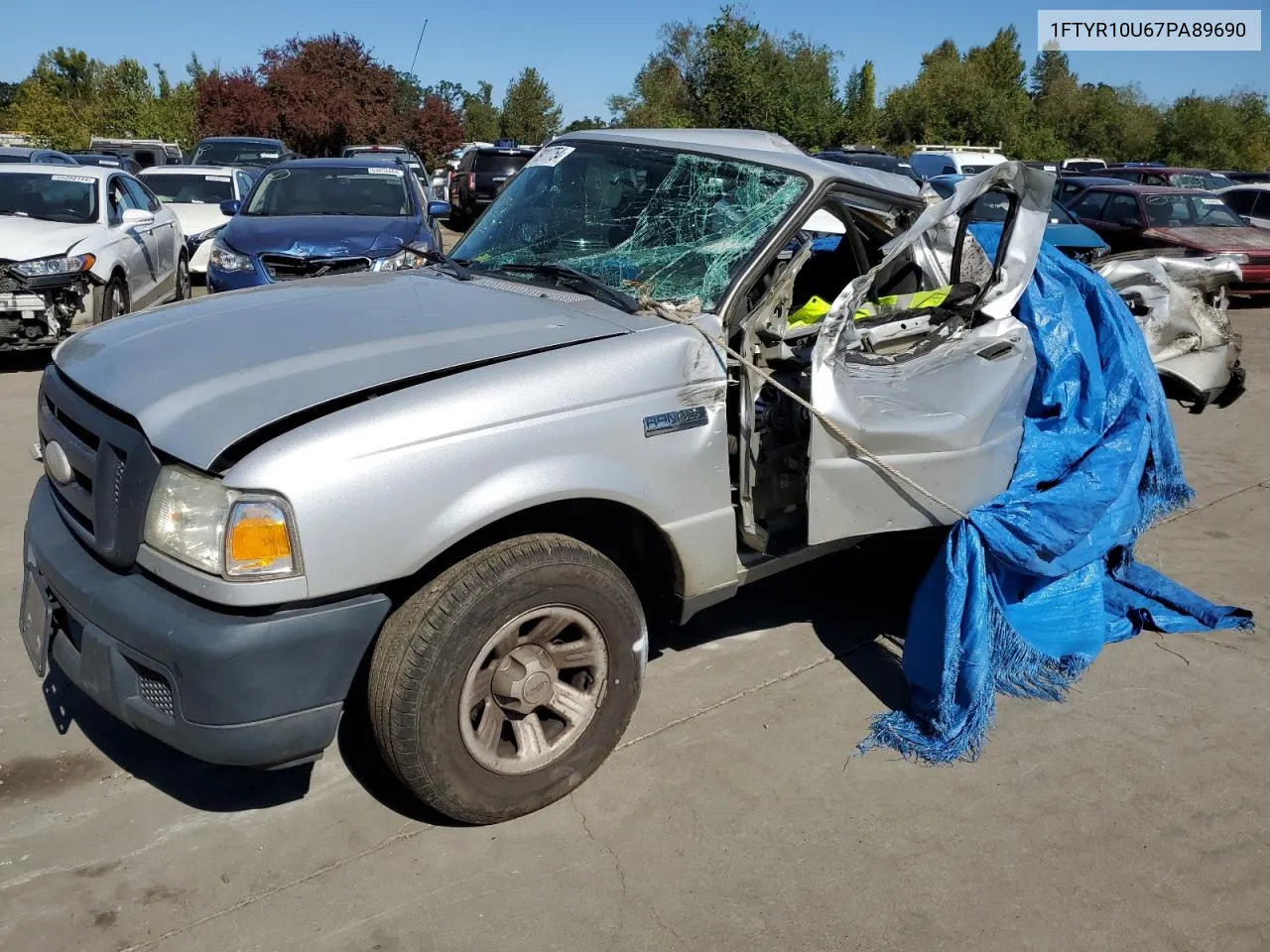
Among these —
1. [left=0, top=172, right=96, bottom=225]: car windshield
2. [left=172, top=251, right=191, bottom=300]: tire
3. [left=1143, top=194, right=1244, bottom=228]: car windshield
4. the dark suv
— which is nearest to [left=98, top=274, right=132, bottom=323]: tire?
[left=0, top=172, right=96, bottom=225]: car windshield

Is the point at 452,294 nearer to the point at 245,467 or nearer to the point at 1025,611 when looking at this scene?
the point at 245,467

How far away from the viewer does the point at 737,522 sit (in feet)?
11.8

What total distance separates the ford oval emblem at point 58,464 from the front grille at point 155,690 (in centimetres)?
73

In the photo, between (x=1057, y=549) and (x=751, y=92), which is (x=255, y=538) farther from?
(x=751, y=92)

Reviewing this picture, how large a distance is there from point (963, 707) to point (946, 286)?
1.79m

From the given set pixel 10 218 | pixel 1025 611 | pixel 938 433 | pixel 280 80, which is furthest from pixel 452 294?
pixel 280 80

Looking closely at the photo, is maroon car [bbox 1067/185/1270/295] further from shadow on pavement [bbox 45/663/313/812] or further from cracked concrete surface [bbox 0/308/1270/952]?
shadow on pavement [bbox 45/663/313/812]

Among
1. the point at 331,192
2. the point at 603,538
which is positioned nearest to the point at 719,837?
the point at 603,538

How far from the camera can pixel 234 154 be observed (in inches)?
801

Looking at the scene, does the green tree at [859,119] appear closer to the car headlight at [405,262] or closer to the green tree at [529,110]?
the green tree at [529,110]

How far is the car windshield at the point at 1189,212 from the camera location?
575 inches

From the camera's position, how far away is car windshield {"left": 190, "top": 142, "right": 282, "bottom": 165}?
65.9 feet

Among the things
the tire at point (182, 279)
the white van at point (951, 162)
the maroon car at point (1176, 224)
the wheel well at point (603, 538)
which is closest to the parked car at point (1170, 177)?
the maroon car at point (1176, 224)

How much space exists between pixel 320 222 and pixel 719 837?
7.33m
